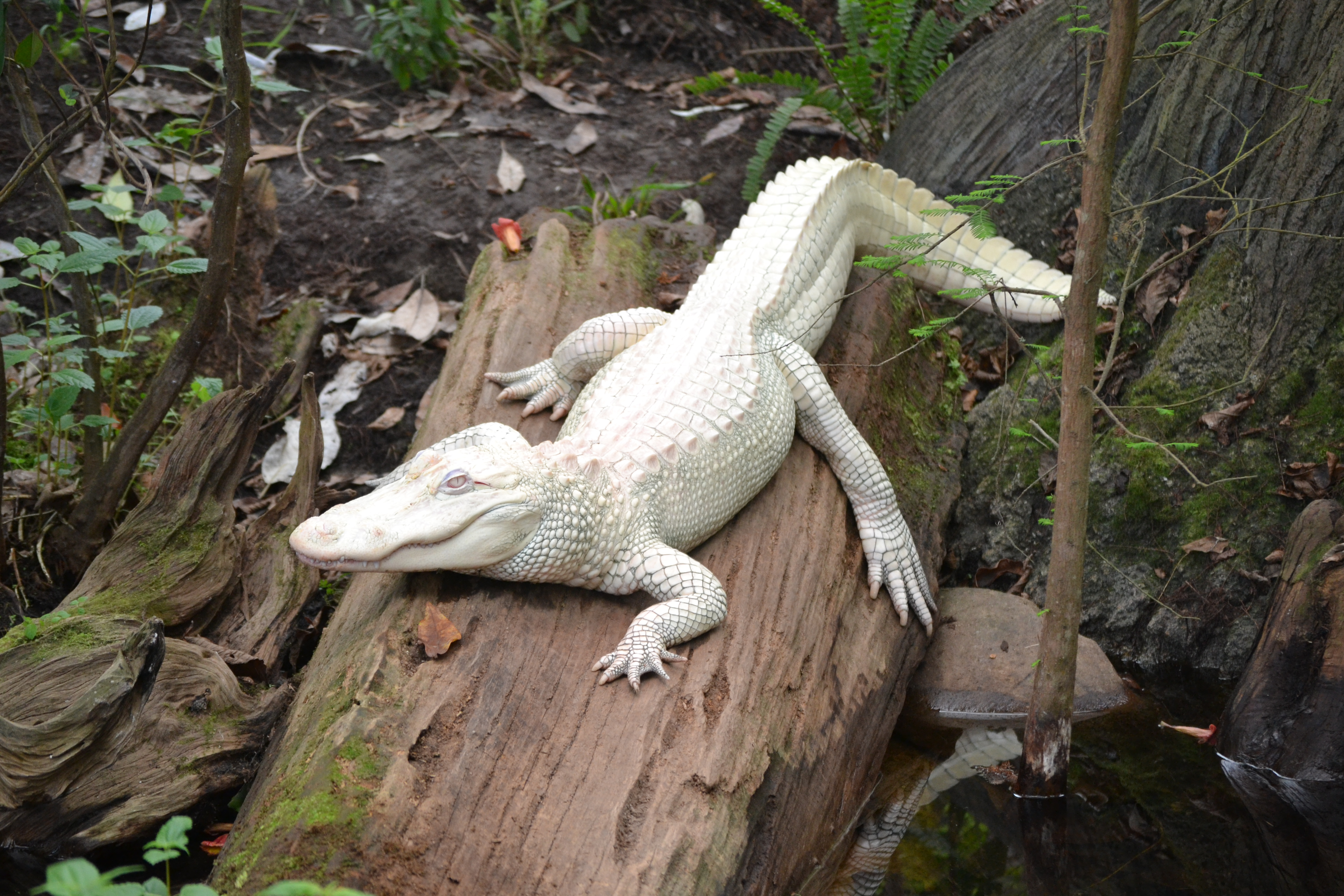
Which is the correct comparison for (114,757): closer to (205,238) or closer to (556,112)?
(205,238)

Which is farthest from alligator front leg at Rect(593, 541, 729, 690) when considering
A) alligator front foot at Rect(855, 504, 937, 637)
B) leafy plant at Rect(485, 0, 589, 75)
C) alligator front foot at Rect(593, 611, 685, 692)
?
leafy plant at Rect(485, 0, 589, 75)

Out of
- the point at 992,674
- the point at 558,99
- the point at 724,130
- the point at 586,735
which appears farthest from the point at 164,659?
the point at 724,130

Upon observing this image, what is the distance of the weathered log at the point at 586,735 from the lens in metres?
2.54

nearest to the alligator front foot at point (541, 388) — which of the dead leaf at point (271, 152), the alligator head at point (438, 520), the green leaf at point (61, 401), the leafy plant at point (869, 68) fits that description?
the alligator head at point (438, 520)

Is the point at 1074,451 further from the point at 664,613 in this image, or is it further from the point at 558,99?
the point at 558,99

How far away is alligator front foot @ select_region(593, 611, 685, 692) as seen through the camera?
3.00m

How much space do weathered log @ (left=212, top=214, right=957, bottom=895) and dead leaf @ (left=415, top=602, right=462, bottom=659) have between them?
0.10ft

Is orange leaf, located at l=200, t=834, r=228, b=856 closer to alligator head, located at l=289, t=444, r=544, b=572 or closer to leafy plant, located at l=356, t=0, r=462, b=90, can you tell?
alligator head, located at l=289, t=444, r=544, b=572

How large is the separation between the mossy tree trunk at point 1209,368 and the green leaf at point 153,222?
339 centimetres

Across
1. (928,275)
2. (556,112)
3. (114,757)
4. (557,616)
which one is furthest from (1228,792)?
(556,112)

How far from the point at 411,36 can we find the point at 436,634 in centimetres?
511

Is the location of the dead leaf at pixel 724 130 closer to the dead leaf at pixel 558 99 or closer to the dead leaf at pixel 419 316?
the dead leaf at pixel 558 99

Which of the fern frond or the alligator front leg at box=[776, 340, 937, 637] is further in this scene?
the fern frond

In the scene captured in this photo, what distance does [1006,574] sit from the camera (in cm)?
464
